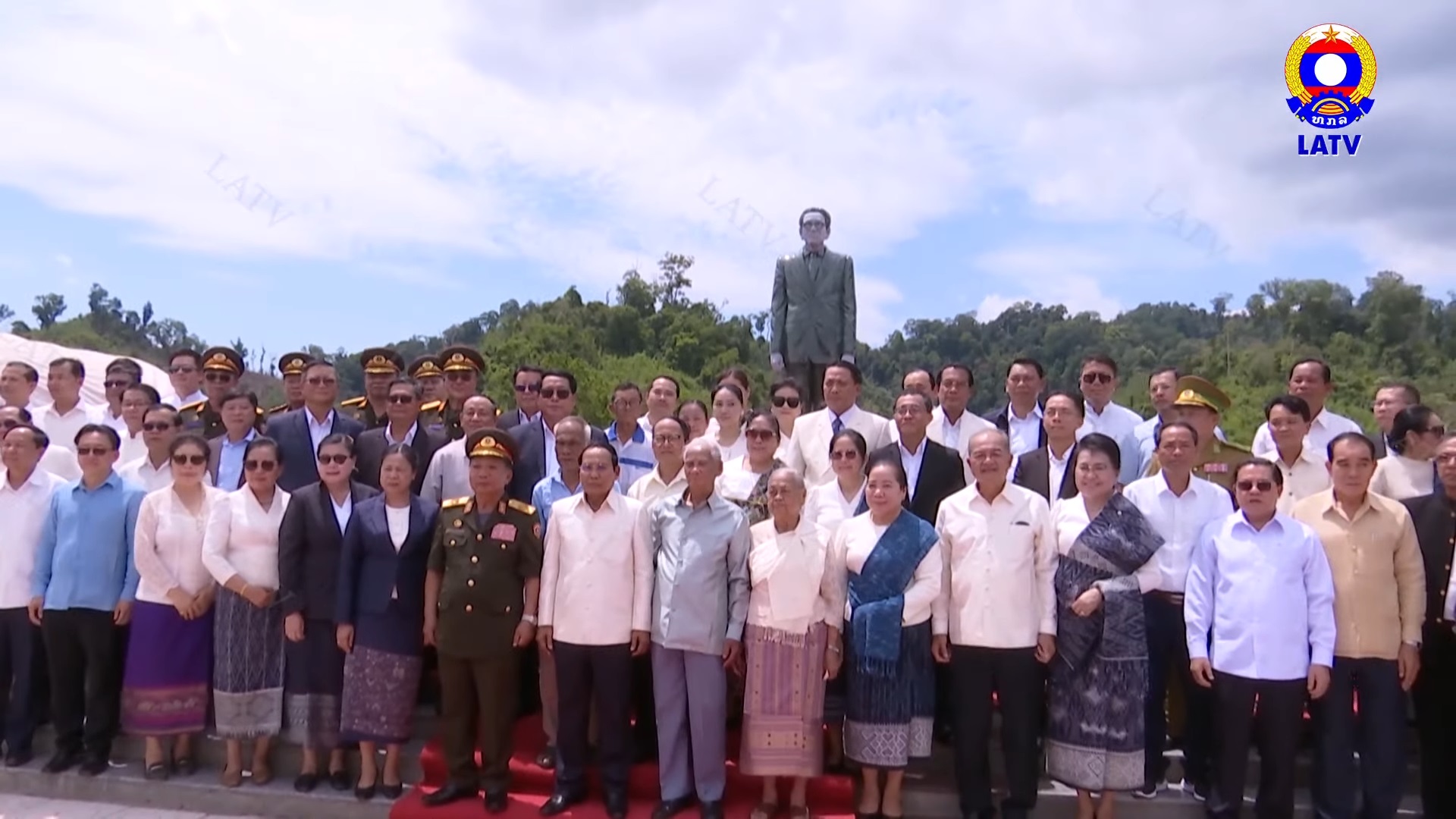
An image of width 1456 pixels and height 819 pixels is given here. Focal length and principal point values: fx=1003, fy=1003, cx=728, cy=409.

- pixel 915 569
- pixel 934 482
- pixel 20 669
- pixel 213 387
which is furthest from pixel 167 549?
pixel 934 482

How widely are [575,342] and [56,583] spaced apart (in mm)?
24039

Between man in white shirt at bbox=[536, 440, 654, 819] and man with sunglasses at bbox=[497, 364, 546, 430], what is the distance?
1542 mm

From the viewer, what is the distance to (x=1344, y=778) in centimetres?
452

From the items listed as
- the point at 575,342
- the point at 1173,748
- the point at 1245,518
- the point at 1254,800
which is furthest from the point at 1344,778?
the point at 575,342

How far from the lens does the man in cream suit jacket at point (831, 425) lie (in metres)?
5.79

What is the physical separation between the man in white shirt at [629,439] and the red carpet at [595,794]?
5.83 feet

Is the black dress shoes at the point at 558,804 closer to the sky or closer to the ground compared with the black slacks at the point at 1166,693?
closer to the ground

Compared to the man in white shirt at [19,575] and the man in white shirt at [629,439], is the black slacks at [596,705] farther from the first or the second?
the man in white shirt at [19,575]

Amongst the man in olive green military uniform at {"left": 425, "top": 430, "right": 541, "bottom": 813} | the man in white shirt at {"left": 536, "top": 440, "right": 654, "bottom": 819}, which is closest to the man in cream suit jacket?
the man in white shirt at {"left": 536, "top": 440, "right": 654, "bottom": 819}

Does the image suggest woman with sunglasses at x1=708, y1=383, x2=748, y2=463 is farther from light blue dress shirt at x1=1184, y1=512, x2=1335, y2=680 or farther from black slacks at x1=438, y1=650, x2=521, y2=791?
light blue dress shirt at x1=1184, y1=512, x2=1335, y2=680

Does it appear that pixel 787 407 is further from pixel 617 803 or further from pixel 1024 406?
pixel 617 803

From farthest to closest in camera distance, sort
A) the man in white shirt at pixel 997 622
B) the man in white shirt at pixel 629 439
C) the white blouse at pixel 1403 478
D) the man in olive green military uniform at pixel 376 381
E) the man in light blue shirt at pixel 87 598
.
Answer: the man in olive green military uniform at pixel 376 381 → the man in white shirt at pixel 629 439 → the man in light blue shirt at pixel 87 598 → the white blouse at pixel 1403 478 → the man in white shirt at pixel 997 622

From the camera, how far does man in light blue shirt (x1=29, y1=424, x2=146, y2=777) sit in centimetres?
539

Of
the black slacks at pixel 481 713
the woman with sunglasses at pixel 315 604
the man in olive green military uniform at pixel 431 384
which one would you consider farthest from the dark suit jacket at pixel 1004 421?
the woman with sunglasses at pixel 315 604
